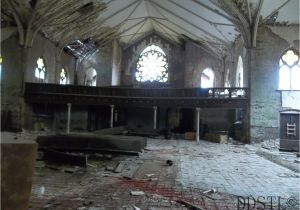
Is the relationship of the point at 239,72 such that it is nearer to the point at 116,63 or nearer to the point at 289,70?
the point at 289,70

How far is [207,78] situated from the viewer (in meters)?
32.5

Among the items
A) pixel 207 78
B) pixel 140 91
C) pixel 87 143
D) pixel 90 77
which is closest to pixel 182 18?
pixel 140 91

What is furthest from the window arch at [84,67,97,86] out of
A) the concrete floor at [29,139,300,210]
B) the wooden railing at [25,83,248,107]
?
the concrete floor at [29,139,300,210]

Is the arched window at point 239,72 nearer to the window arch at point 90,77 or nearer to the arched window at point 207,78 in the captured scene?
the arched window at point 207,78

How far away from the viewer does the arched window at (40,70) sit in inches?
909

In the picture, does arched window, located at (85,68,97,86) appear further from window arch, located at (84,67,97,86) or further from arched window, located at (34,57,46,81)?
arched window, located at (34,57,46,81)

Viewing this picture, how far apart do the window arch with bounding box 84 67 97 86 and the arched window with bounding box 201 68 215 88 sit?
10238 millimetres

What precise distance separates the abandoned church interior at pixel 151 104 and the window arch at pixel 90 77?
0.14m

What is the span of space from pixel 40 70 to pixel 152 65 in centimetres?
1335

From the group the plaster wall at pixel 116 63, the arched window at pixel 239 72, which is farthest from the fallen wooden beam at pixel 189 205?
the plaster wall at pixel 116 63

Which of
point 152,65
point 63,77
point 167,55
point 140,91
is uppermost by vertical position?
point 167,55

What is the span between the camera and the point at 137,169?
9.91m

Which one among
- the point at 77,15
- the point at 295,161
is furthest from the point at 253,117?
the point at 77,15

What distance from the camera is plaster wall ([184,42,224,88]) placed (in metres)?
31.1
